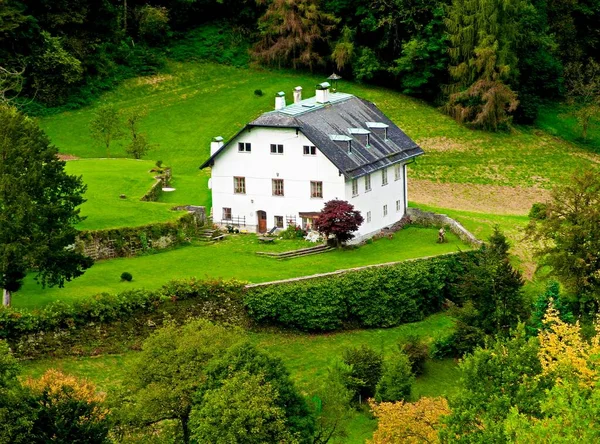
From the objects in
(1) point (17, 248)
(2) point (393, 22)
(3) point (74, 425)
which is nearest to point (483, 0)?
(2) point (393, 22)

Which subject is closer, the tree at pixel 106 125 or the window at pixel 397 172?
the window at pixel 397 172

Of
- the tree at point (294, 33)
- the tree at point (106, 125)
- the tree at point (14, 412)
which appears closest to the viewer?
the tree at point (14, 412)

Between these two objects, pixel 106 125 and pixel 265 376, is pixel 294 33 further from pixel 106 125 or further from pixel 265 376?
pixel 265 376

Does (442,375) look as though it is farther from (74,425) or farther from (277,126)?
(74,425)

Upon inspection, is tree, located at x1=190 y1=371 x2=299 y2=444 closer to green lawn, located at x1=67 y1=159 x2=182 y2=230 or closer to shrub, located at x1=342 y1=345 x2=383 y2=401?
shrub, located at x1=342 y1=345 x2=383 y2=401

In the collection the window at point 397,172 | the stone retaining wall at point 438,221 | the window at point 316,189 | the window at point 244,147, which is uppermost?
the window at point 244,147

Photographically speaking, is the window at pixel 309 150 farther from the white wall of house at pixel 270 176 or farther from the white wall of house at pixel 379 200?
the white wall of house at pixel 379 200

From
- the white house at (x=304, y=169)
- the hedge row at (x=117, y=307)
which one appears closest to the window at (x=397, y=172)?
the white house at (x=304, y=169)
